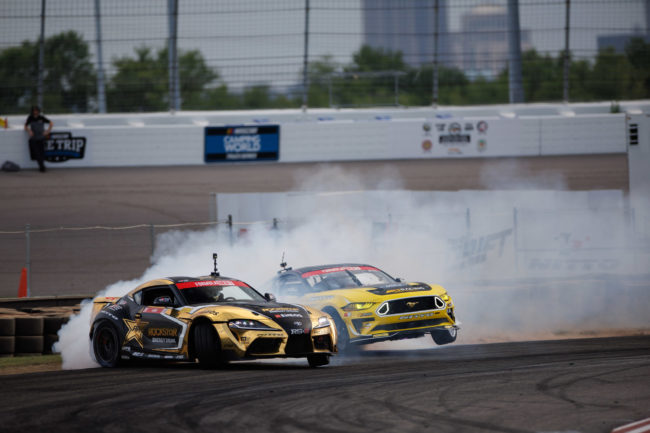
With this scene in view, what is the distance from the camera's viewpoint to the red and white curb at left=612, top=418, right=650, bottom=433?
5.96 m

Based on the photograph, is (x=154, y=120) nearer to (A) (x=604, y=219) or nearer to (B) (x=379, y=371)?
(A) (x=604, y=219)

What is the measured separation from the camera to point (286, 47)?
821 inches

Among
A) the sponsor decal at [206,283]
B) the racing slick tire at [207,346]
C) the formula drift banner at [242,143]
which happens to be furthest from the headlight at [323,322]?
the formula drift banner at [242,143]

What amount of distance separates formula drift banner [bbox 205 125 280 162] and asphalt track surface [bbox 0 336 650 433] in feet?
34.9

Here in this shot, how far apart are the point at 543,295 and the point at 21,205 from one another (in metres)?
11.4

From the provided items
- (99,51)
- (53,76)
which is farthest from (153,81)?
(53,76)

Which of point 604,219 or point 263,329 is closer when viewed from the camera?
point 263,329

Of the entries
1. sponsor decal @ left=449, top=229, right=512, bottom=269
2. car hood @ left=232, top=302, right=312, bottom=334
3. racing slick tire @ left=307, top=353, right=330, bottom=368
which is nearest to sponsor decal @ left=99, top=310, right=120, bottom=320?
car hood @ left=232, top=302, right=312, bottom=334

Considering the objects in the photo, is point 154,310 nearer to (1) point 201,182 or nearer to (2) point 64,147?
(1) point 201,182

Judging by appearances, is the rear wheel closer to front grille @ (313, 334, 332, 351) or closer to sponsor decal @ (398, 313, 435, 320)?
sponsor decal @ (398, 313, 435, 320)

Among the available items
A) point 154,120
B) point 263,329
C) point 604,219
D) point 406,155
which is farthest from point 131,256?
point 604,219

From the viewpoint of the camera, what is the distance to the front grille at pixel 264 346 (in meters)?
9.31

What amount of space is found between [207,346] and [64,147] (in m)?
12.3

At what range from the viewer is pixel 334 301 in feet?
38.5
